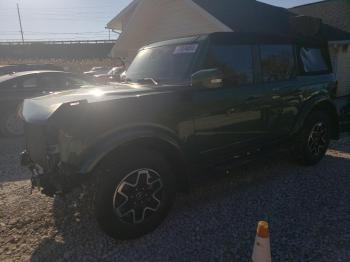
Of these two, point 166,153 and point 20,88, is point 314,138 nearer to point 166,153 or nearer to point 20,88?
point 166,153

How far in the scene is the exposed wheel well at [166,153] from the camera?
3.11 m

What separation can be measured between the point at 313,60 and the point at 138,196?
3.78m

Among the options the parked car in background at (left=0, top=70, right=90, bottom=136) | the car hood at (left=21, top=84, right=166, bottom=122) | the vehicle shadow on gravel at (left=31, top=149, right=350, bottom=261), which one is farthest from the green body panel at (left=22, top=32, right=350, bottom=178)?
the parked car in background at (left=0, top=70, right=90, bottom=136)

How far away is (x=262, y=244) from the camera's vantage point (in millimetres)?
2482

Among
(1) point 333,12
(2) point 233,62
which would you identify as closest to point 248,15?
(1) point 333,12

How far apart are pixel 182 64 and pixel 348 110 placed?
6435 millimetres

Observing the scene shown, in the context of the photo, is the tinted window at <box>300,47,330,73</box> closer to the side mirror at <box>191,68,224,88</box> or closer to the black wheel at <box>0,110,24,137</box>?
the side mirror at <box>191,68,224,88</box>

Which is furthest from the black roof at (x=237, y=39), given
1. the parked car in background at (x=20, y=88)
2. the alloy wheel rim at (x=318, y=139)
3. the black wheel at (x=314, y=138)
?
the parked car in background at (x=20, y=88)

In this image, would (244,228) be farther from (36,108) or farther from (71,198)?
(36,108)

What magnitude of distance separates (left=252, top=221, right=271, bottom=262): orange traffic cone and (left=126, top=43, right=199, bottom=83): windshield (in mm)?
1928

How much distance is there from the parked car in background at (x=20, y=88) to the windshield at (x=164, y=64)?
3980mm

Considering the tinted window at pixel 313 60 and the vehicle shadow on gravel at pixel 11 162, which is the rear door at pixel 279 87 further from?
the vehicle shadow on gravel at pixel 11 162

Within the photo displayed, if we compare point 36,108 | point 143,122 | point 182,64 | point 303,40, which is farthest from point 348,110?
point 36,108

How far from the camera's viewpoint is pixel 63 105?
2875mm
